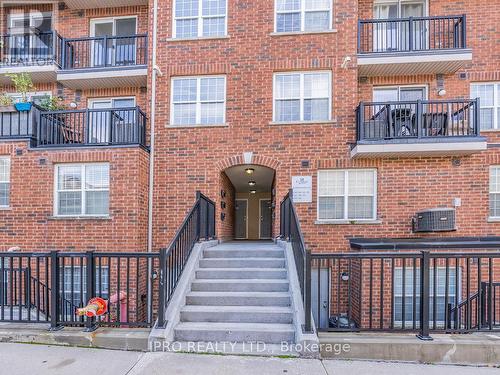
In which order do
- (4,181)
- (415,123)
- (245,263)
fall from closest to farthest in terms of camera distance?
(245,263) → (415,123) → (4,181)

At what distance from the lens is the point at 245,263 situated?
6223mm

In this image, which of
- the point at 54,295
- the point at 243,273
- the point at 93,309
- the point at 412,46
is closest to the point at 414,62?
the point at 412,46

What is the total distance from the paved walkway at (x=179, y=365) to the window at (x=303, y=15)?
866 centimetres

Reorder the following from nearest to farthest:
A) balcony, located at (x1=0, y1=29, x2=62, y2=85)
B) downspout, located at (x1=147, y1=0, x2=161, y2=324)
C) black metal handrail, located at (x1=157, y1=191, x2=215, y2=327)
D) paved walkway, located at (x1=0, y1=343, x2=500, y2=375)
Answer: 1. paved walkway, located at (x1=0, y1=343, x2=500, y2=375)
2. black metal handrail, located at (x1=157, y1=191, x2=215, y2=327)
3. downspout, located at (x1=147, y1=0, x2=161, y2=324)
4. balcony, located at (x1=0, y1=29, x2=62, y2=85)

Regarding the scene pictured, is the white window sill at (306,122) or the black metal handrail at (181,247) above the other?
the white window sill at (306,122)

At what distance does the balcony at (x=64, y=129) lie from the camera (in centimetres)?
898

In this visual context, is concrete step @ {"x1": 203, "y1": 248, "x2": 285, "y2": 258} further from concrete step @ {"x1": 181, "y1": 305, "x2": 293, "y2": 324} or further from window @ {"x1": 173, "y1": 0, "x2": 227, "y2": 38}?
window @ {"x1": 173, "y1": 0, "x2": 227, "y2": 38}

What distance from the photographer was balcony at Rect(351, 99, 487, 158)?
8.28 meters

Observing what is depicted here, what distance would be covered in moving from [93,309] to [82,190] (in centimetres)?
534

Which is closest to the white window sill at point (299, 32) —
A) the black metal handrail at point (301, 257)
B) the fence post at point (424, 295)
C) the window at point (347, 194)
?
the window at point (347, 194)

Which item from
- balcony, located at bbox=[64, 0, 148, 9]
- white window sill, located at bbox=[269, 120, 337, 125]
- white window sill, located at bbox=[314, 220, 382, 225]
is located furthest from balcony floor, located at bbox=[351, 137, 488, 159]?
balcony, located at bbox=[64, 0, 148, 9]

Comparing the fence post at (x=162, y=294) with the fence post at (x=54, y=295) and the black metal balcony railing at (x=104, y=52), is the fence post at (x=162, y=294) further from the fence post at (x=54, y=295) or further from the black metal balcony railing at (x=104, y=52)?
the black metal balcony railing at (x=104, y=52)

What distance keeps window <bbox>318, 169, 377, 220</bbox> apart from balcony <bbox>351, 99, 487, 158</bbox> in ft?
2.30

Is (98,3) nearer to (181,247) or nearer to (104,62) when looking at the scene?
(104,62)
